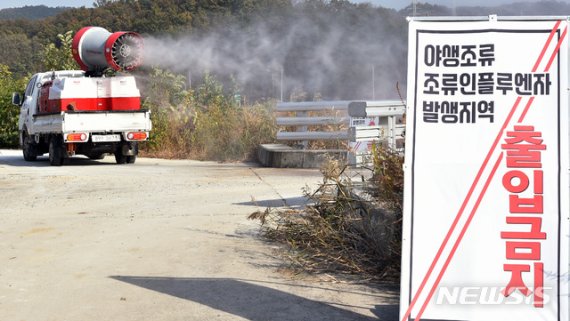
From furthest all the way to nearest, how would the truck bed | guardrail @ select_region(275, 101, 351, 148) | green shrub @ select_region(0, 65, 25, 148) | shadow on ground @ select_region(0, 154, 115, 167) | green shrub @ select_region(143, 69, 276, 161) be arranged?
1. green shrub @ select_region(0, 65, 25, 148)
2. green shrub @ select_region(143, 69, 276, 161)
3. shadow on ground @ select_region(0, 154, 115, 167)
4. the truck bed
5. guardrail @ select_region(275, 101, 351, 148)

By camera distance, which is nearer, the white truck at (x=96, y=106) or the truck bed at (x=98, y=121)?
the truck bed at (x=98, y=121)

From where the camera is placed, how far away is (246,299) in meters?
6.56

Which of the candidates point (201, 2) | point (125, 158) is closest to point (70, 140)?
point (125, 158)

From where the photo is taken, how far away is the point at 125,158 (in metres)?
20.0

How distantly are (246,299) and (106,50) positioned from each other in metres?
13.7

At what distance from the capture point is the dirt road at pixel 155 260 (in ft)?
20.8

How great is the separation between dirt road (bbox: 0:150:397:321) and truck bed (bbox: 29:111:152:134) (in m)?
4.67

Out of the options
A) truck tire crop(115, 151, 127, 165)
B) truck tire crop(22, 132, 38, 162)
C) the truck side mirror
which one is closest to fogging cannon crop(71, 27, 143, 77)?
truck tire crop(115, 151, 127, 165)

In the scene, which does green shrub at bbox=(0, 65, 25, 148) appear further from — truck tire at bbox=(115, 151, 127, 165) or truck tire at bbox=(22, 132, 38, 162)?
truck tire at bbox=(115, 151, 127, 165)

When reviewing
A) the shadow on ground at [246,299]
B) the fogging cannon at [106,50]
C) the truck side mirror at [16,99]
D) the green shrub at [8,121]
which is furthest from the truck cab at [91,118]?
the shadow on ground at [246,299]

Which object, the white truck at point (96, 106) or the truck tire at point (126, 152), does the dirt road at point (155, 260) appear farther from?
the truck tire at point (126, 152)

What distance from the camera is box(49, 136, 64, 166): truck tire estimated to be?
1950cm

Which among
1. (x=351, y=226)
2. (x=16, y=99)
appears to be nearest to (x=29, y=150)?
(x=16, y=99)

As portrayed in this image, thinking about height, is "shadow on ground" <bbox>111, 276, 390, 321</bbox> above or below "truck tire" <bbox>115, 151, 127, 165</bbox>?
below
